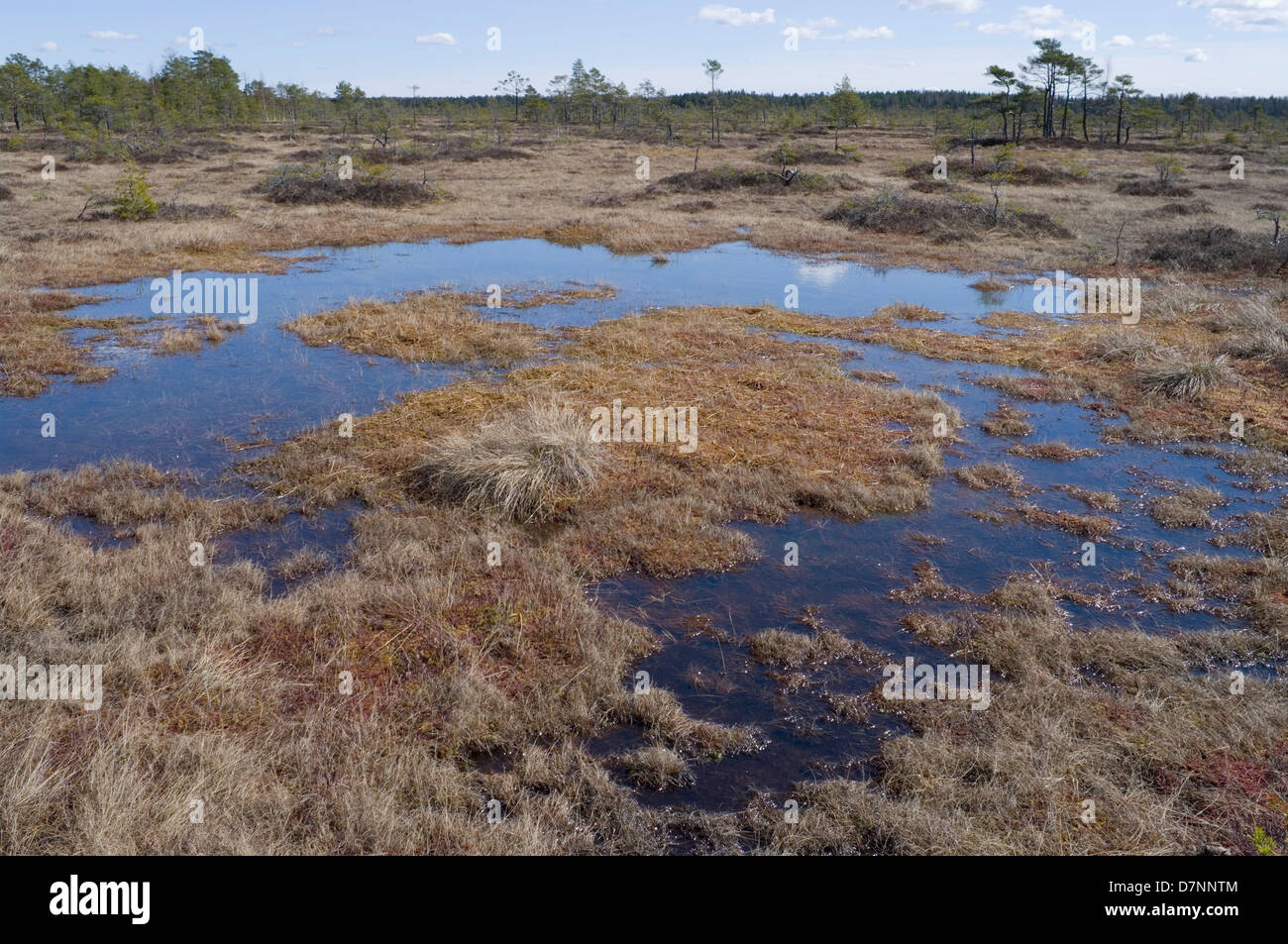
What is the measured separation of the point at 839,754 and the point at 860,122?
320 ft

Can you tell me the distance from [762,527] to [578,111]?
90.5 metres

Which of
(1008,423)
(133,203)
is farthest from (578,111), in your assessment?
(1008,423)

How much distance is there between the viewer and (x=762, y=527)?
8.85m

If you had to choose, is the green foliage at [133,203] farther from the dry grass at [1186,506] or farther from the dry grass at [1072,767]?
the dry grass at [1186,506]

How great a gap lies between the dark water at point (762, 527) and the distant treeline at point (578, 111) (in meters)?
43.4

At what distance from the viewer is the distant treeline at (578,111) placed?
201 ft

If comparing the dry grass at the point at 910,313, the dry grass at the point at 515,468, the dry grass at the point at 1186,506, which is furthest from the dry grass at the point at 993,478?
the dry grass at the point at 910,313

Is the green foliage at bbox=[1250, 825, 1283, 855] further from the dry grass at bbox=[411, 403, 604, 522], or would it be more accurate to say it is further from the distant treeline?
the distant treeline

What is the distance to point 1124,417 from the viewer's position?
1238 centimetres

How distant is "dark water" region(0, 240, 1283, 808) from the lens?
5.96 metres

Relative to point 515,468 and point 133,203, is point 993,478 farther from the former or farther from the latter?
point 133,203

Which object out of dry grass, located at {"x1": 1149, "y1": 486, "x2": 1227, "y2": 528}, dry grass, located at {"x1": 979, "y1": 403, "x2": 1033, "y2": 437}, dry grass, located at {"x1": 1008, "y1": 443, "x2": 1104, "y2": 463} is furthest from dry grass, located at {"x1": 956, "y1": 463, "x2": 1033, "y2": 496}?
dry grass, located at {"x1": 979, "y1": 403, "x2": 1033, "y2": 437}

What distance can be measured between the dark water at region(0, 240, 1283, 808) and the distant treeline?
4335 cm

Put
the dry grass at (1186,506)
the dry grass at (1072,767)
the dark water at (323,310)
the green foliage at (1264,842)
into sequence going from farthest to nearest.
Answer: the dark water at (323,310) → the dry grass at (1186,506) → the dry grass at (1072,767) → the green foliage at (1264,842)
